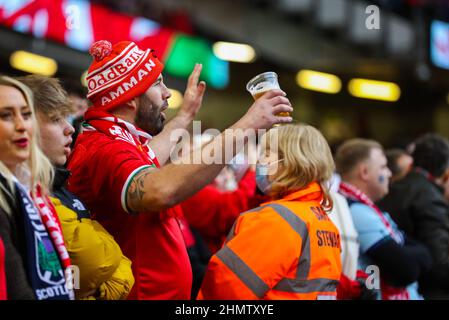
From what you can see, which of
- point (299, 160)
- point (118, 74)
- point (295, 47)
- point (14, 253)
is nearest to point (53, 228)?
point (14, 253)

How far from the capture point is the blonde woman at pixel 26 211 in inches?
124

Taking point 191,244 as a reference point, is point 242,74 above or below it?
above

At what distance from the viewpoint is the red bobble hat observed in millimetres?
4266

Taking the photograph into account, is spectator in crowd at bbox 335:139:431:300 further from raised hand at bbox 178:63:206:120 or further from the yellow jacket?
the yellow jacket

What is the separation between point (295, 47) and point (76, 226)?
13.3m

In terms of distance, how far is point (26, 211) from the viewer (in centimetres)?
321

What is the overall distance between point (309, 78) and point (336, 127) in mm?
1921

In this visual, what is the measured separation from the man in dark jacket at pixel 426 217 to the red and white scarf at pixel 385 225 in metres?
0.49

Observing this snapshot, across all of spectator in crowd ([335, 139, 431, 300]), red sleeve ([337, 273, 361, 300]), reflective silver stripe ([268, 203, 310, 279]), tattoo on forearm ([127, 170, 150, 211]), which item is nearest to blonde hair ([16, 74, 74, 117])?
tattoo on forearm ([127, 170, 150, 211])

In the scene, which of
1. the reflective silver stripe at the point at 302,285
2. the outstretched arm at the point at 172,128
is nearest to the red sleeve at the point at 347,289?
the reflective silver stripe at the point at 302,285

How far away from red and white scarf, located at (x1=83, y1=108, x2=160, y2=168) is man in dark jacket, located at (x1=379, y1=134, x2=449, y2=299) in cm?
279

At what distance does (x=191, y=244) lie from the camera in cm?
638
